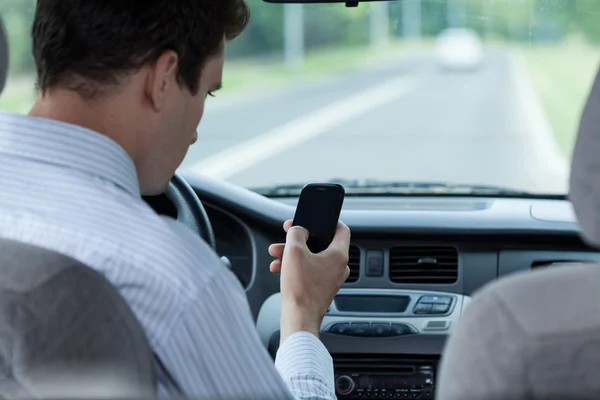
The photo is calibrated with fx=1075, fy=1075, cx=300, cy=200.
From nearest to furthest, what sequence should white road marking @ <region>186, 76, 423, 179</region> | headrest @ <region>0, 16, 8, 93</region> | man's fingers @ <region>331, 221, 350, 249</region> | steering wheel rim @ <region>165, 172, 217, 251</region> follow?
headrest @ <region>0, 16, 8, 93</region>, man's fingers @ <region>331, 221, 350, 249</region>, steering wheel rim @ <region>165, 172, 217, 251</region>, white road marking @ <region>186, 76, 423, 179</region>

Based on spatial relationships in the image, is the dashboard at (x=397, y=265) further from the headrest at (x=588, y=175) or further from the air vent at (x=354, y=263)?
the headrest at (x=588, y=175)

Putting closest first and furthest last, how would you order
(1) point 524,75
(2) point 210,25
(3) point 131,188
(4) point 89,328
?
(4) point 89,328, (3) point 131,188, (2) point 210,25, (1) point 524,75

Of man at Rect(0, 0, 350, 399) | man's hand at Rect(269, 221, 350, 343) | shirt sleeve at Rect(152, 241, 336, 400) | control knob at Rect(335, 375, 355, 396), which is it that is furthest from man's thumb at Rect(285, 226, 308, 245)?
control knob at Rect(335, 375, 355, 396)

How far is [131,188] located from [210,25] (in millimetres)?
379

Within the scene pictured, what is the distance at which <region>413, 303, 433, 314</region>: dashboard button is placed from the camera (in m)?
4.03

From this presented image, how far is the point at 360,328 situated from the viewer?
3.97 m

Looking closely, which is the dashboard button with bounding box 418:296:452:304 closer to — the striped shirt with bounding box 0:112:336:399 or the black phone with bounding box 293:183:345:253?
the black phone with bounding box 293:183:345:253

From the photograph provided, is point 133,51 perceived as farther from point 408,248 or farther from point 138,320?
point 408,248

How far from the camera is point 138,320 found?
1.71 meters

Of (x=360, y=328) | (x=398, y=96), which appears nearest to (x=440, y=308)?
(x=360, y=328)

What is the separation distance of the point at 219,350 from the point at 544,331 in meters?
0.54

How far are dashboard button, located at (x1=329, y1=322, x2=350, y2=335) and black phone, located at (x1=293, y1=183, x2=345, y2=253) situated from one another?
125cm

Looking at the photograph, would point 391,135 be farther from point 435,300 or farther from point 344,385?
point 344,385

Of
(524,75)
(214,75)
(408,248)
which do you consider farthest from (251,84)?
(214,75)
